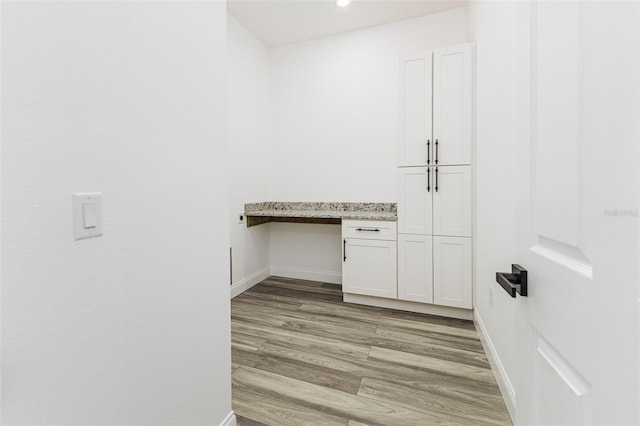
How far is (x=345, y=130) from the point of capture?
136 inches

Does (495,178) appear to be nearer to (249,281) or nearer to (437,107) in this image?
(437,107)

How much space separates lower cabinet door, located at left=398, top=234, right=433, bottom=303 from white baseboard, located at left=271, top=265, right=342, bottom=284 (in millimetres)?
997

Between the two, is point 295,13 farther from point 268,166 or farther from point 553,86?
point 553,86

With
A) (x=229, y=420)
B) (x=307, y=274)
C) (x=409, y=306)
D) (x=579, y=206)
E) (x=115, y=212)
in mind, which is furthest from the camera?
(x=307, y=274)

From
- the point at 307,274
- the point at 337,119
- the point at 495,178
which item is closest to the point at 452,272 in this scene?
the point at 495,178

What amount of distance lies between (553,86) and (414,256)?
2224mm

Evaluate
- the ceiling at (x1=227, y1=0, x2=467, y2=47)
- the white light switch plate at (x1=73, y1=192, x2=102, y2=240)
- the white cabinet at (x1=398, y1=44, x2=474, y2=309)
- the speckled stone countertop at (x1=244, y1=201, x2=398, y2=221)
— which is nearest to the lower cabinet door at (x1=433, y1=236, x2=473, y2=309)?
the white cabinet at (x1=398, y1=44, x2=474, y2=309)

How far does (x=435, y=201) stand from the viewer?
2.58 metres

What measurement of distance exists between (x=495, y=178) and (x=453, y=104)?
101 centimetres

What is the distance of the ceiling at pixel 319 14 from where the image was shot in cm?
285

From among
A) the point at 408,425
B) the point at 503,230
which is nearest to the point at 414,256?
the point at 503,230

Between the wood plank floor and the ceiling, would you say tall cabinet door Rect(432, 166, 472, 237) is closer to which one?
the wood plank floor

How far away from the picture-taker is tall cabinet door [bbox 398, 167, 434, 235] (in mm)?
2605

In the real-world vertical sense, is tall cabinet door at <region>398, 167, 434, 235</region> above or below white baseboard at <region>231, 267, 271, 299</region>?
above
